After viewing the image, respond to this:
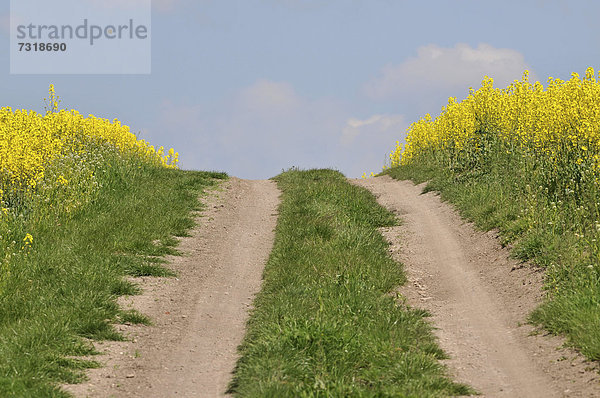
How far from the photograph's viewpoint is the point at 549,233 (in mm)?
12664

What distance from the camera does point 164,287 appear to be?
12.0 meters

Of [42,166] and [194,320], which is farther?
[42,166]

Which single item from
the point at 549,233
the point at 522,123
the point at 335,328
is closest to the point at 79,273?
the point at 335,328

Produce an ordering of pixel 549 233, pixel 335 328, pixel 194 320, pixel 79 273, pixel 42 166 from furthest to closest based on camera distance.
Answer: pixel 42 166, pixel 549 233, pixel 79 273, pixel 194 320, pixel 335 328

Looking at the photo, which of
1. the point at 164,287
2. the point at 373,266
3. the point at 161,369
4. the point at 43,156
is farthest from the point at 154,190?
the point at 161,369

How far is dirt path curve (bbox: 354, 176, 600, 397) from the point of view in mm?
8070

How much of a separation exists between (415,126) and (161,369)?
2231 cm

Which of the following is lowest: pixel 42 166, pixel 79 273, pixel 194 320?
pixel 194 320

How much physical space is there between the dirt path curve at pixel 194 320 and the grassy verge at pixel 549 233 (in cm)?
470

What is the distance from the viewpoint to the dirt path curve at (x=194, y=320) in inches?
323

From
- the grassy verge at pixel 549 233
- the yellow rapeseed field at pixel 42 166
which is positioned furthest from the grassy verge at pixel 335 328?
the yellow rapeseed field at pixel 42 166

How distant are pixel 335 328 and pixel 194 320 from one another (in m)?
3.13

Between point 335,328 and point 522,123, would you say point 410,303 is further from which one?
point 522,123

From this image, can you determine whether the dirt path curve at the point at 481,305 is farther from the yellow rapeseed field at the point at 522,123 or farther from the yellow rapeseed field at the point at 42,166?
the yellow rapeseed field at the point at 42,166
